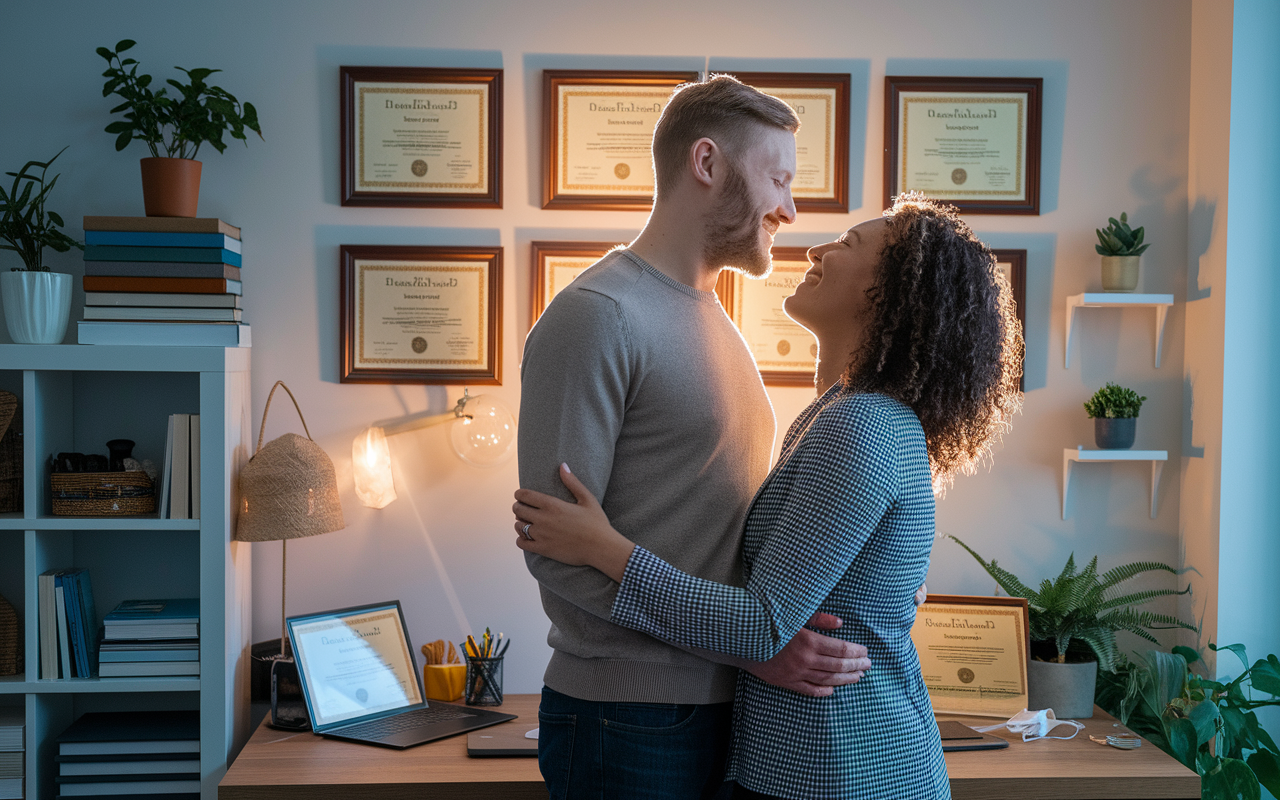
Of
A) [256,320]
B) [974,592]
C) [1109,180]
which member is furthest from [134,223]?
[1109,180]

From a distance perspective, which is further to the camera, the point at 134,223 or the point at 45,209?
the point at 45,209

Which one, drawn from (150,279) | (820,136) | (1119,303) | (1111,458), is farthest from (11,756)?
(1119,303)

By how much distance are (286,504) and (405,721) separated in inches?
20.6

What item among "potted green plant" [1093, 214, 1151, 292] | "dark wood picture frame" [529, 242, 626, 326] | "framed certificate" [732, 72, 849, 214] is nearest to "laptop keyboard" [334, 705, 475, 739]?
"dark wood picture frame" [529, 242, 626, 326]

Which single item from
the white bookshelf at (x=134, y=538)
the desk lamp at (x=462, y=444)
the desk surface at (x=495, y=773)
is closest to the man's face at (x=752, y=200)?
the desk lamp at (x=462, y=444)

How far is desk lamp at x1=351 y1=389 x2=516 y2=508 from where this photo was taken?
2.14m

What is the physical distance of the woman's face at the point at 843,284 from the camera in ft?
4.43

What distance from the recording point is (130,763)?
6.42 feet

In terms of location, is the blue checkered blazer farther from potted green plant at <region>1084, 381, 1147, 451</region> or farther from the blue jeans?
potted green plant at <region>1084, 381, 1147, 451</region>

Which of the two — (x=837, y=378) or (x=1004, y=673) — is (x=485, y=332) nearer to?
(x=837, y=378)

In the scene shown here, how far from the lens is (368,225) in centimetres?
220

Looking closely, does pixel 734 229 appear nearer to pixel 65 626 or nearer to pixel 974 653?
pixel 974 653

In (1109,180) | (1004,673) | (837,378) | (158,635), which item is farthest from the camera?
(1109,180)

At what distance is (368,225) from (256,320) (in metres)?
0.34
